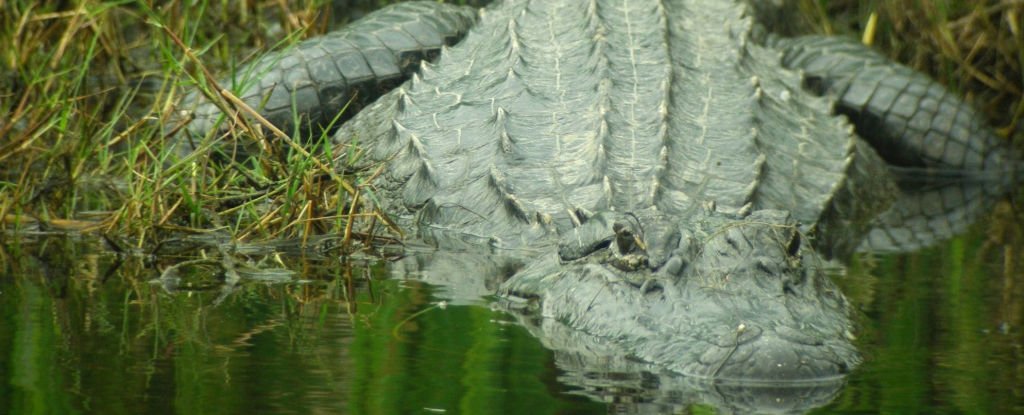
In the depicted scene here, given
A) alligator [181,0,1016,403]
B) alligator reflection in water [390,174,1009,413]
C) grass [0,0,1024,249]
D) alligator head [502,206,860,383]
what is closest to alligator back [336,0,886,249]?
alligator [181,0,1016,403]

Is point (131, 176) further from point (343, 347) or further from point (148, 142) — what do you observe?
point (343, 347)

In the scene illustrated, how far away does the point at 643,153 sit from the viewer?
4.61 m

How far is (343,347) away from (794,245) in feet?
3.84

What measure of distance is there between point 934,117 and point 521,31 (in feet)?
7.20

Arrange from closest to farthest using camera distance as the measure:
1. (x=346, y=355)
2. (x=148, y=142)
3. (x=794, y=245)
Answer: (x=346, y=355), (x=794, y=245), (x=148, y=142)

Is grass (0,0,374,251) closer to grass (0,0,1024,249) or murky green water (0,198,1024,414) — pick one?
grass (0,0,1024,249)

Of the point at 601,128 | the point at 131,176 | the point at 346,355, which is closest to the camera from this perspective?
the point at 346,355

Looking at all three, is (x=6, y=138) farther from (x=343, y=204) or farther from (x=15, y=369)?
(x=15, y=369)

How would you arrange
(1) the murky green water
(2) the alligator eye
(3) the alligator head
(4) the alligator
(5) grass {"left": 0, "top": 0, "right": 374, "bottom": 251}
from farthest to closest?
(5) grass {"left": 0, "top": 0, "right": 374, "bottom": 251}, (2) the alligator eye, (4) the alligator, (3) the alligator head, (1) the murky green water

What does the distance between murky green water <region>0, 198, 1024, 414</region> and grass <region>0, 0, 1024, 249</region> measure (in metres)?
0.23

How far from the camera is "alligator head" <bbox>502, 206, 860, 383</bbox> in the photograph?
3.00 m

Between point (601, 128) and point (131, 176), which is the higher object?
point (601, 128)

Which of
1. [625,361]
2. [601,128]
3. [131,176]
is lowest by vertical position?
[625,361]

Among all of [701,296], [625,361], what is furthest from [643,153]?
[625,361]
